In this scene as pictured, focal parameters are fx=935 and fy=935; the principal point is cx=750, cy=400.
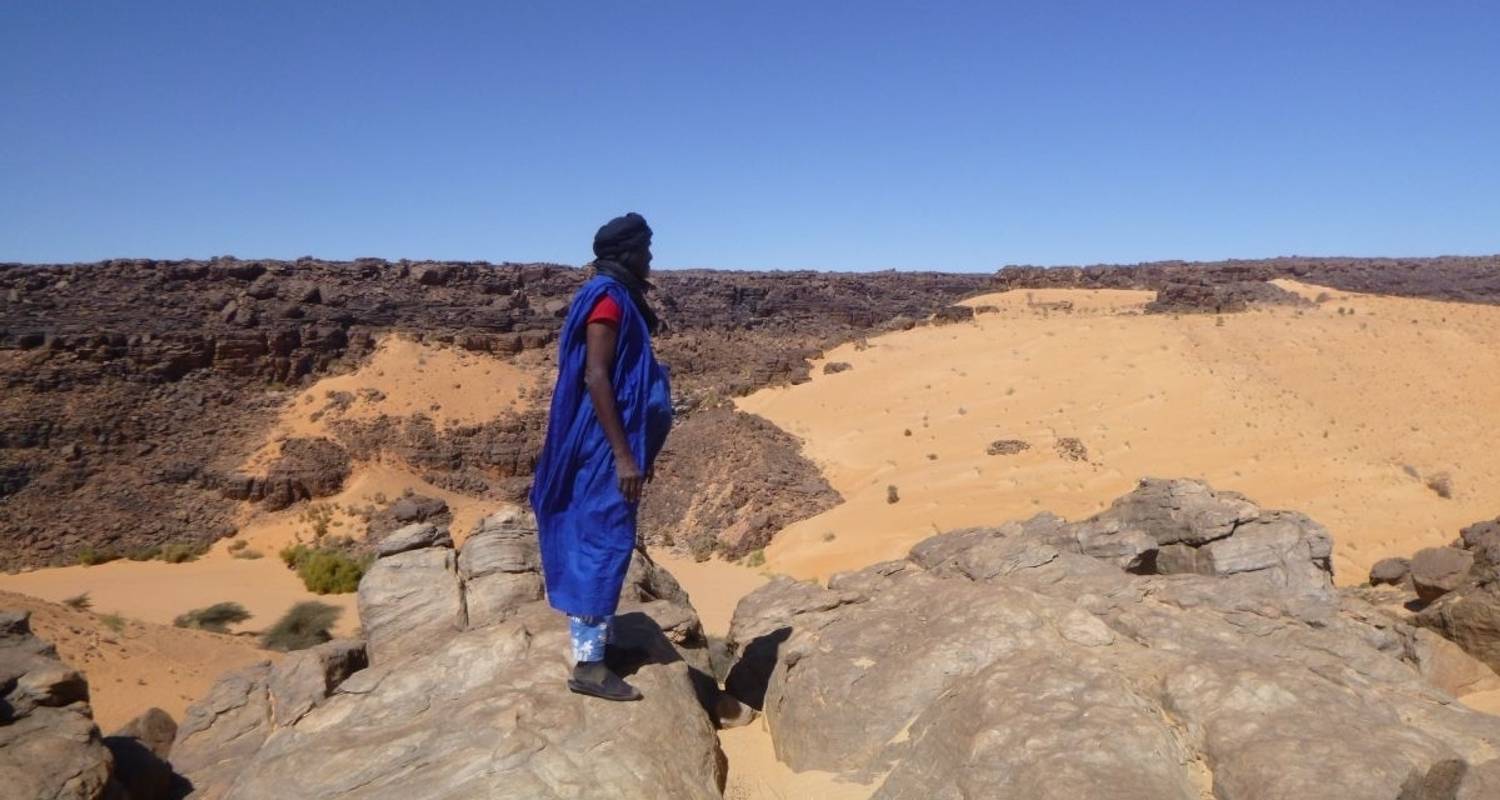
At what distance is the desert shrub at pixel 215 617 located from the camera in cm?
1343

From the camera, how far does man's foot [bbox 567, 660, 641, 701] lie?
379 cm

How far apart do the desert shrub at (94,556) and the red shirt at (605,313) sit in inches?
716

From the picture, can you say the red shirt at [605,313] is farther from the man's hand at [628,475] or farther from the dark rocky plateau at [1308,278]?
the dark rocky plateau at [1308,278]

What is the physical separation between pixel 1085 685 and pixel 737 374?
87.2 feet

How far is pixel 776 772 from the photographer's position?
408 centimetres

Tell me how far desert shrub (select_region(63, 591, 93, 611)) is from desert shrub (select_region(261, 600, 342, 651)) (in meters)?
2.83

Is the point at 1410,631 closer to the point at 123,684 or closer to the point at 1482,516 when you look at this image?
the point at 1482,516

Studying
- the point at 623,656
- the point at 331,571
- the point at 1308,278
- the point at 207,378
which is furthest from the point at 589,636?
the point at 1308,278

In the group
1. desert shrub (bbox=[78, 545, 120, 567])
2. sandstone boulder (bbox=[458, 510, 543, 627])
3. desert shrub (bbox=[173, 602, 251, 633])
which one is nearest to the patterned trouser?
sandstone boulder (bbox=[458, 510, 543, 627])

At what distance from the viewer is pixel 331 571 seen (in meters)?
15.9

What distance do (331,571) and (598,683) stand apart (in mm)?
13856

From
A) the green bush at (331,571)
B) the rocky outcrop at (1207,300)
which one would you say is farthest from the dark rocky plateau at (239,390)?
the green bush at (331,571)

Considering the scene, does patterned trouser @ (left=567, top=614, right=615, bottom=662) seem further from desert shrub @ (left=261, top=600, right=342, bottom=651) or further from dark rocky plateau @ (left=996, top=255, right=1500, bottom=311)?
dark rocky plateau @ (left=996, top=255, right=1500, bottom=311)

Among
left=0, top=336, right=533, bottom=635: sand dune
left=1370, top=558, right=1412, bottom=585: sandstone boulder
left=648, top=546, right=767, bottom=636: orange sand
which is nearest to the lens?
left=1370, top=558, right=1412, bottom=585: sandstone boulder
